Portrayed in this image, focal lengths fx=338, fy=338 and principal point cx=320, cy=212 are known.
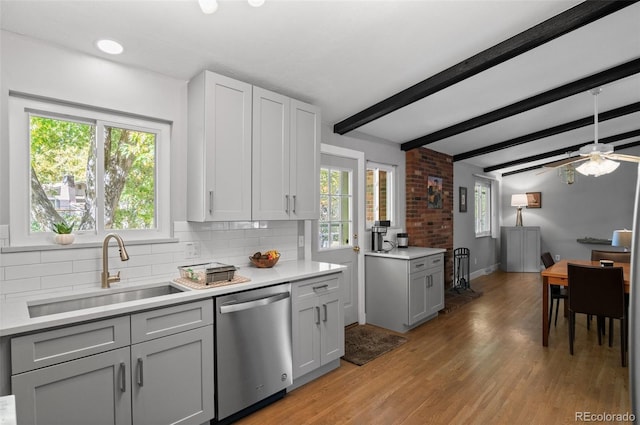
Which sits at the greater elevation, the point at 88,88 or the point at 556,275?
the point at 88,88

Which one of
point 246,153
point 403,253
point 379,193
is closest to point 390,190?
point 379,193

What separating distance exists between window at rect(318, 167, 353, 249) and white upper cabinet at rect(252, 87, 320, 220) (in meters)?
0.65

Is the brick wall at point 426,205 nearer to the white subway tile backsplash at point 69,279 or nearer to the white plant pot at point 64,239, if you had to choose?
the white subway tile backsplash at point 69,279

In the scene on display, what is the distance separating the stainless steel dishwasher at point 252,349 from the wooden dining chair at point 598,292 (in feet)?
9.01

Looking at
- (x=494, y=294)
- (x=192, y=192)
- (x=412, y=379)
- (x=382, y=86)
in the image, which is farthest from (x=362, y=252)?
(x=494, y=294)

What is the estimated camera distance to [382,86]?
3066 millimetres

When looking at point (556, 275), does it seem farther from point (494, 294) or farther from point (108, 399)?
point (108, 399)

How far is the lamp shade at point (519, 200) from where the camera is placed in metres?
7.46

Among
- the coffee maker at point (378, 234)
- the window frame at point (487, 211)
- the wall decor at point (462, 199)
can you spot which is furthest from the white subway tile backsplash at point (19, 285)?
the window frame at point (487, 211)

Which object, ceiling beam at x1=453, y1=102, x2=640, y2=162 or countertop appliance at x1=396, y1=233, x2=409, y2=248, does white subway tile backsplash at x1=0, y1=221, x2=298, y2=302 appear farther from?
ceiling beam at x1=453, y1=102, x2=640, y2=162

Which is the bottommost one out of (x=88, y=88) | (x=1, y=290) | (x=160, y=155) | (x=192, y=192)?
(x=1, y=290)

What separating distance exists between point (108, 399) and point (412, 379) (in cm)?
219

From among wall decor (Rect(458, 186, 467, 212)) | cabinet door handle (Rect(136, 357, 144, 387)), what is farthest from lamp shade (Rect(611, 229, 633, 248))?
cabinet door handle (Rect(136, 357, 144, 387))

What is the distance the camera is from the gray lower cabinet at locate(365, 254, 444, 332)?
Answer: 152 inches
